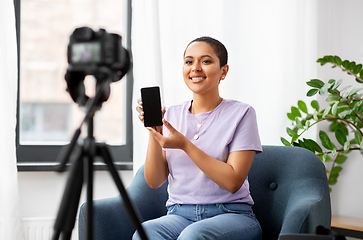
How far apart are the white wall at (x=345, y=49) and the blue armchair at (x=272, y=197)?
1025mm

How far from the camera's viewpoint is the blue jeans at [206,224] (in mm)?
1113

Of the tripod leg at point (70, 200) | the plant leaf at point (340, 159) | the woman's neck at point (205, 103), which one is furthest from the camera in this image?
the plant leaf at point (340, 159)

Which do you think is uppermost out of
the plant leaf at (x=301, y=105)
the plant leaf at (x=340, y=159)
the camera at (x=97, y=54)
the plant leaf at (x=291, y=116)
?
the camera at (x=97, y=54)

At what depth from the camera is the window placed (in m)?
2.15

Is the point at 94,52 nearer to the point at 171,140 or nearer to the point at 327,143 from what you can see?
the point at 171,140

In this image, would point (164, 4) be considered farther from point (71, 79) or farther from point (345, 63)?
point (71, 79)

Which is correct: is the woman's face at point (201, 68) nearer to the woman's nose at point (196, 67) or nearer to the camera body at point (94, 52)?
the woman's nose at point (196, 67)

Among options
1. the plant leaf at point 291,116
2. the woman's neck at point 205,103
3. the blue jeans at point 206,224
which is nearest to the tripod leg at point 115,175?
the blue jeans at point 206,224

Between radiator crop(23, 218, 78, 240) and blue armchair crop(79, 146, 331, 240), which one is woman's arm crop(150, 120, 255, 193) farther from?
radiator crop(23, 218, 78, 240)

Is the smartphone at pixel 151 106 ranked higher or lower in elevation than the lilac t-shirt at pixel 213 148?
higher

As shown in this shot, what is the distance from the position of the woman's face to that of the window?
2.86 feet

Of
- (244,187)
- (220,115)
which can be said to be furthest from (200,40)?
(244,187)

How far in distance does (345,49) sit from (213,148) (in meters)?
1.49

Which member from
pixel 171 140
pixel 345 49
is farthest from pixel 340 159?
pixel 171 140
